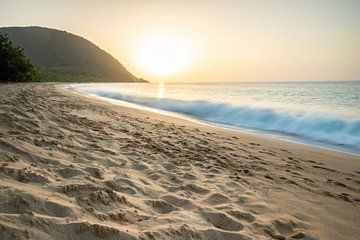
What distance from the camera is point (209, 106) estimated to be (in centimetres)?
1542

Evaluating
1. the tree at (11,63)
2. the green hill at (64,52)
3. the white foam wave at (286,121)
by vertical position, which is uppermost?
the green hill at (64,52)

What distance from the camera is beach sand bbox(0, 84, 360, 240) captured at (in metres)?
2.23

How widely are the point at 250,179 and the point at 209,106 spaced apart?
11.5m

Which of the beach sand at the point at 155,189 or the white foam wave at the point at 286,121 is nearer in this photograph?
the beach sand at the point at 155,189

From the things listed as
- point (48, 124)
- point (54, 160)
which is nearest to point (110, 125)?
point (48, 124)

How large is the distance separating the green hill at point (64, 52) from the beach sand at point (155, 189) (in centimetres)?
9423

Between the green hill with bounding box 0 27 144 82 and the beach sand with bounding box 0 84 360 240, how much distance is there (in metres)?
94.2

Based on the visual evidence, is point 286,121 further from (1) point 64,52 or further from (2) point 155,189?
(1) point 64,52

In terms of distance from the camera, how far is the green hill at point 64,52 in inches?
3915

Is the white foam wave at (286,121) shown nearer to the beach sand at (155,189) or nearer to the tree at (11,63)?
the beach sand at (155,189)

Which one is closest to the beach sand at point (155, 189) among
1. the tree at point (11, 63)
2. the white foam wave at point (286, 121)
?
the white foam wave at point (286, 121)

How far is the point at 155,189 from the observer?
3254 millimetres

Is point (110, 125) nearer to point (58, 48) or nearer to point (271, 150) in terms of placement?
point (271, 150)

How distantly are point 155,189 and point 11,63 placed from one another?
1000 inches
